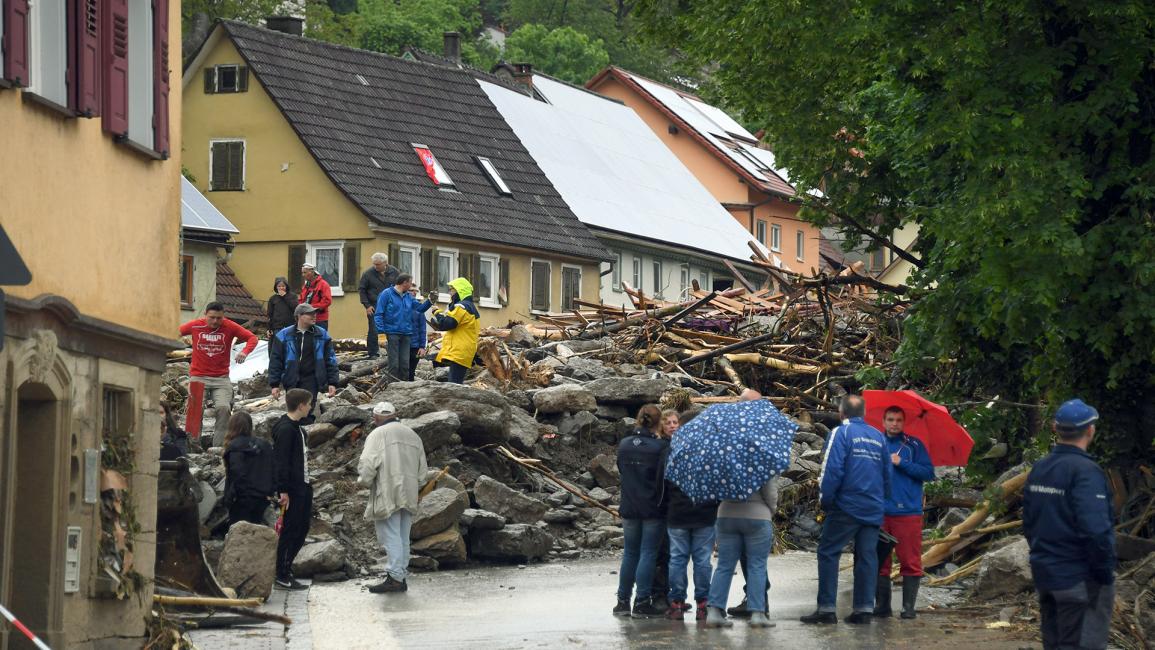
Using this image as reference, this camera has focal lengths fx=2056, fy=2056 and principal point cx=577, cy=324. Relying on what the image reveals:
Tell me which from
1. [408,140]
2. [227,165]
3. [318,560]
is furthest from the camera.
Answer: [408,140]

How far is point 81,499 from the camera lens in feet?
48.0

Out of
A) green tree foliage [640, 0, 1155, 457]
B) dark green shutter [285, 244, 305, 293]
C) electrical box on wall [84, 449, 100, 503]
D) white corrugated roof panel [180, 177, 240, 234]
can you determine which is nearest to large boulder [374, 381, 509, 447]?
green tree foliage [640, 0, 1155, 457]

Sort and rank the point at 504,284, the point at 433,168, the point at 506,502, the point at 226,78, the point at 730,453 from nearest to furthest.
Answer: the point at 730,453
the point at 506,502
the point at 226,78
the point at 433,168
the point at 504,284

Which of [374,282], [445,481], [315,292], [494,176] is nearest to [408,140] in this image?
[494,176]

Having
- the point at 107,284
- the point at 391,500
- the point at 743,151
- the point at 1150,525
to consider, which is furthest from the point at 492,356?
the point at 743,151

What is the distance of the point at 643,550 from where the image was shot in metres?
→ 16.8

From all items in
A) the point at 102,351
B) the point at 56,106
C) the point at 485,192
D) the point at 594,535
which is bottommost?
the point at 594,535

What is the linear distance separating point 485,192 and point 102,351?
39.4 m

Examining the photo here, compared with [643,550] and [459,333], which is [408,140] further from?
[643,550]

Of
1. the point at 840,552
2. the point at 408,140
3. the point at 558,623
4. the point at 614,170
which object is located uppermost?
the point at 614,170

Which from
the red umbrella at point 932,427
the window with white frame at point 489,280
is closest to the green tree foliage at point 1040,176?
the red umbrella at point 932,427

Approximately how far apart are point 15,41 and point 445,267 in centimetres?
3866

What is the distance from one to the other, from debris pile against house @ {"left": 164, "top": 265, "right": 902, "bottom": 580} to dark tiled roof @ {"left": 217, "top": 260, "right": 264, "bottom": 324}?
487 inches

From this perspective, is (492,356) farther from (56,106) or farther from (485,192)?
(485,192)
